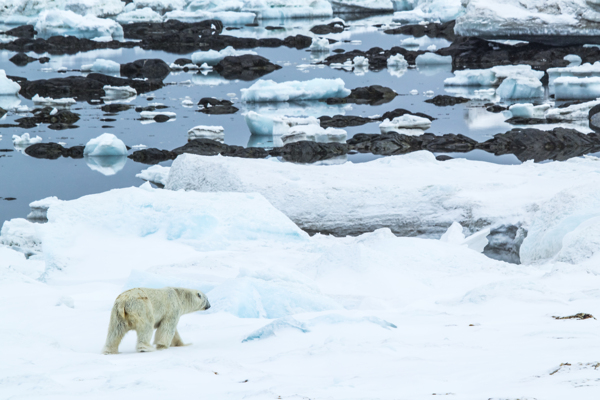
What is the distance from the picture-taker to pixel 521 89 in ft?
53.9

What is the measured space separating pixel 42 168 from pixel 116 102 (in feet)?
21.0

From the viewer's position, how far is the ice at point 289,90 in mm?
16359

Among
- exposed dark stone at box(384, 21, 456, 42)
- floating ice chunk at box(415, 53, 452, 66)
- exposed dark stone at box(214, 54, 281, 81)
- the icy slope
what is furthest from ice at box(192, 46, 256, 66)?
the icy slope

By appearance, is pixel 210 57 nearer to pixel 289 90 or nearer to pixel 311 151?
pixel 289 90

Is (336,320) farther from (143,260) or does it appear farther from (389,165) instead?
(389,165)

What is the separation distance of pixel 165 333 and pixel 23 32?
32.5 meters

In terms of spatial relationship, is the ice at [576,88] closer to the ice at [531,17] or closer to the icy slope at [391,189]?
the ice at [531,17]

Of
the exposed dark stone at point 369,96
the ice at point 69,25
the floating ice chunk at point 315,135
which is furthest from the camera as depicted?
the ice at point 69,25

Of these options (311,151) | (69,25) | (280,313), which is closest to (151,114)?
(311,151)

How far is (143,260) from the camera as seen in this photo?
4.97m

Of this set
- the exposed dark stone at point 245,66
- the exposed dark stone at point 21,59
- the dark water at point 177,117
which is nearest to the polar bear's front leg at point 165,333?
the dark water at point 177,117

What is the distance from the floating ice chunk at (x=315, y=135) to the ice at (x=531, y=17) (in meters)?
9.59

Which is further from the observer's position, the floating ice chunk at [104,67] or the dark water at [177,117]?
the floating ice chunk at [104,67]

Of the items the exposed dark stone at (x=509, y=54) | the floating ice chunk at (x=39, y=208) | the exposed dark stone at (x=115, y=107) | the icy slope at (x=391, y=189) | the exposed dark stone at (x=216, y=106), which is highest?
the icy slope at (x=391, y=189)
